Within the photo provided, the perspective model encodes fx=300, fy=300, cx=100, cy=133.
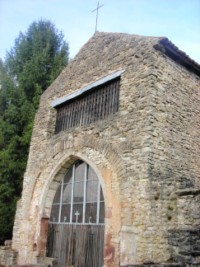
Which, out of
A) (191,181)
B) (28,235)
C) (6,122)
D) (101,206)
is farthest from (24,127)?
(191,181)

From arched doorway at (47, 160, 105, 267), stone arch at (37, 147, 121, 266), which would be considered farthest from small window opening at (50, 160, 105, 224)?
stone arch at (37, 147, 121, 266)

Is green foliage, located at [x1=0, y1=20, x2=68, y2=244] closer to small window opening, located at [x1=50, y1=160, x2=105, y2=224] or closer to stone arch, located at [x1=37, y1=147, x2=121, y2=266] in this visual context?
stone arch, located at [x1=37, y1=147, x2=121, y2=266]

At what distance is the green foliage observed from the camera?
520 inches

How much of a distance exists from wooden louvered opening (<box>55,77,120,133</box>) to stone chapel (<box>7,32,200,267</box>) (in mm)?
36

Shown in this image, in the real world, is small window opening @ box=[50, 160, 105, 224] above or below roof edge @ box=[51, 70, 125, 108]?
below

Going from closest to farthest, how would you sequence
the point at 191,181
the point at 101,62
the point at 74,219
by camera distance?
the point at 191,181 → the point at 74,219 → the point at 101,62

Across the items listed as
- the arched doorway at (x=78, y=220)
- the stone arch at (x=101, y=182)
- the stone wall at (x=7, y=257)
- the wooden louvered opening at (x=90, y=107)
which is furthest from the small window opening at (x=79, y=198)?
the stone wall at (x=7, y=257)

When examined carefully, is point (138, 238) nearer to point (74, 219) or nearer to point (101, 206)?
point (101, 206)

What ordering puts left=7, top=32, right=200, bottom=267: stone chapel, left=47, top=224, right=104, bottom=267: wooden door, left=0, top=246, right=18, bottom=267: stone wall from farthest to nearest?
1. left=0, top=246, right=18, bottom=267: stone wall
2. left=47, top=224, right=104, bottom=267: wooden door
3. left=7, top=32, right=200, bottom=267: stone chapel

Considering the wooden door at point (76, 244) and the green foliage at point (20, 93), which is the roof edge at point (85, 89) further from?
the green foliage at point (20, 93)

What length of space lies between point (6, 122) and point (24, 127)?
86cm

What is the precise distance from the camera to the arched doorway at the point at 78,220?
774cm

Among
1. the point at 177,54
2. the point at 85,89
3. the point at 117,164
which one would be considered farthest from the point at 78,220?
the point at 177,54

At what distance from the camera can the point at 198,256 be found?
16.7 ft
